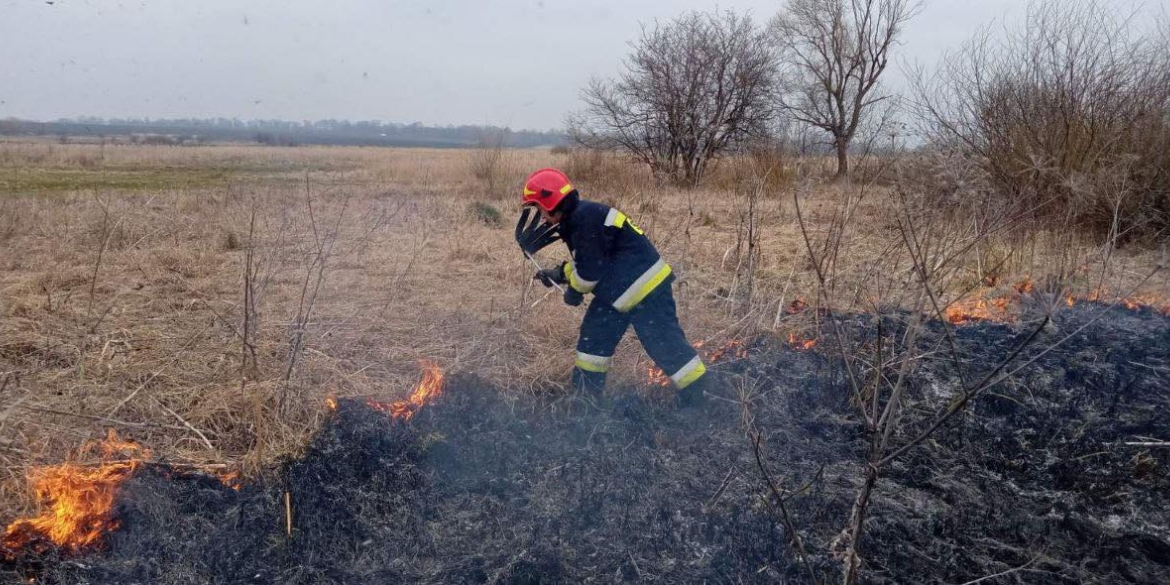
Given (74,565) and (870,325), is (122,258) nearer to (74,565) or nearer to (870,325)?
(74,565)

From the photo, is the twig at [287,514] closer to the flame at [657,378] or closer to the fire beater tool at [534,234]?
the fire beater tool at [534,234]

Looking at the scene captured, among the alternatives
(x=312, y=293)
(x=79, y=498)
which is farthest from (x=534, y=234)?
(x=312, y=293)

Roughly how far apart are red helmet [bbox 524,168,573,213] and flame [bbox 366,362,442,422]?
128 cm

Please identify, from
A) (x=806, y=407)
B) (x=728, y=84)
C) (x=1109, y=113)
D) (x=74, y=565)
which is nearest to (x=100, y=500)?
(x=74, y=565)

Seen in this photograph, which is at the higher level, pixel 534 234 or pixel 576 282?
pixel 534 234

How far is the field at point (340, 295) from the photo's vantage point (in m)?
3.79

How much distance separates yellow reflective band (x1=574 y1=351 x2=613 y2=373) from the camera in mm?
4188

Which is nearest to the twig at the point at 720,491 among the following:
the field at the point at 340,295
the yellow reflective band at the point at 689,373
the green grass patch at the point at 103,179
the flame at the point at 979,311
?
the field at the point at 340,295

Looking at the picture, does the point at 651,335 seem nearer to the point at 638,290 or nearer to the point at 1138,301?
the point at 638,290

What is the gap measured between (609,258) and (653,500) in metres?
1.36

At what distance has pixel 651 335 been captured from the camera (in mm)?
4164

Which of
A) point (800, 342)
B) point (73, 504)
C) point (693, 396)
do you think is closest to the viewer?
point (73, 504)

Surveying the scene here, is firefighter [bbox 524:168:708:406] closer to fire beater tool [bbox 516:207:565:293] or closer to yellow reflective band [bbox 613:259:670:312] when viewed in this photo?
yellow reflective band [bbox 613:259:670:312]

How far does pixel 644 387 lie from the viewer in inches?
178
